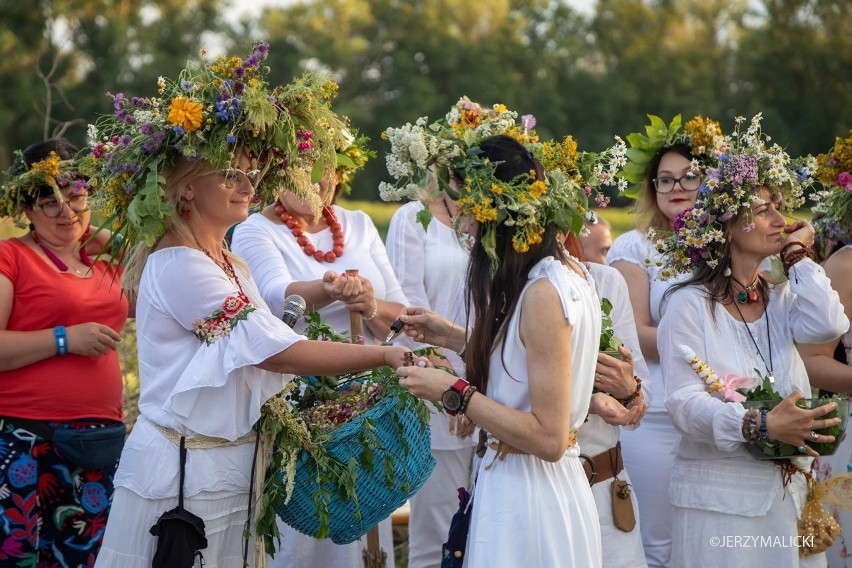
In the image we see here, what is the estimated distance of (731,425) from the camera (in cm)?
398

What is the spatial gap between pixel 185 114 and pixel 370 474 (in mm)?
1376

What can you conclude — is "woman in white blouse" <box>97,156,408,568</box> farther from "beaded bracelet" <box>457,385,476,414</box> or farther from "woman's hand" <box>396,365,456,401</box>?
"beaded bracelet" <box>457,385,476,414</box>

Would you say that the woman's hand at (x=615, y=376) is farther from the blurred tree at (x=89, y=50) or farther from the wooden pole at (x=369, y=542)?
the blurred tree at (x=89, y=50)

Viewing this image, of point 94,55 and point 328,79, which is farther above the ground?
point 94,55

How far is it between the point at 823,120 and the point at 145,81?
23.2m

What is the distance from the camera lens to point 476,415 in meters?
3.24

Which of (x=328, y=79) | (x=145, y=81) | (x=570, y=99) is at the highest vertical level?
(x=570, y=99)

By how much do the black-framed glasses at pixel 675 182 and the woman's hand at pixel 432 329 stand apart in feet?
6.10

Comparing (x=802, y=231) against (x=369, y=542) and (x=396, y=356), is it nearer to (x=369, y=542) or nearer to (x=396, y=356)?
(x=396, y=356)

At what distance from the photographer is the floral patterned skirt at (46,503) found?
457 centimetres

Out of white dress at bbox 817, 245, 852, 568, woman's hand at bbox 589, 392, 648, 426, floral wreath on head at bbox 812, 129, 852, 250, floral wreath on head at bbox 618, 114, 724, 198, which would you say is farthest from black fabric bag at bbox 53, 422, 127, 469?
floral wreath on head at bbox 812, 129, 852, 250

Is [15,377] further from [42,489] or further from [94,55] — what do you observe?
[94,55]

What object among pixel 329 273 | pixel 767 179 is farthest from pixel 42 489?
pixel 767 179

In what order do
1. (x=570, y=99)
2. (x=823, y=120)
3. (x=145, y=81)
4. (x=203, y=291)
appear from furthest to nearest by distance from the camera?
(x=570, y=99) < (x=823, y=120) < (x=145, y=81) < (x=203, y=291)
